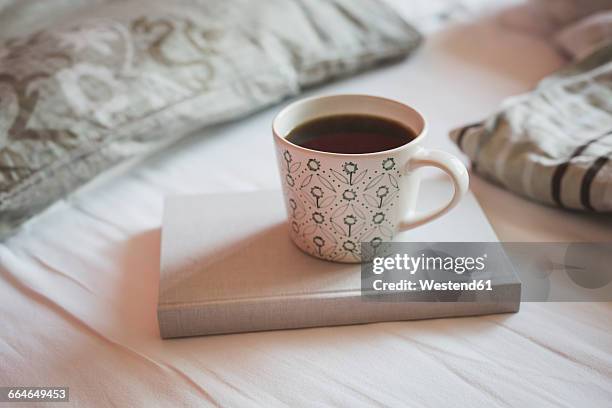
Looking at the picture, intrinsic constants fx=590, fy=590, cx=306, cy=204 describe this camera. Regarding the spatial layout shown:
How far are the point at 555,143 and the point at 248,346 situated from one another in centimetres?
31

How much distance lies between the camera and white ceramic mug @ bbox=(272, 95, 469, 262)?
1.26 feet

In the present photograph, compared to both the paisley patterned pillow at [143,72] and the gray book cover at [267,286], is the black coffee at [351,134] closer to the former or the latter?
the gray book cover at [267,286]

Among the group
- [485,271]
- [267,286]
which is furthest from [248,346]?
[485,271]

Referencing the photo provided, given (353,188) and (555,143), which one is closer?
(353,188)

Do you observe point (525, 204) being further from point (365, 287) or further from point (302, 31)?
point (302, 31)

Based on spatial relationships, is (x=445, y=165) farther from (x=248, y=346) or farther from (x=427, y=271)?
(x=248, y=346)

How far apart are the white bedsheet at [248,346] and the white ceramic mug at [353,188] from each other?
0.06m

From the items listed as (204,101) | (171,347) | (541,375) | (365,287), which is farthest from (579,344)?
(204,101)

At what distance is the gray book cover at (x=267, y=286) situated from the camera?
1.29ft

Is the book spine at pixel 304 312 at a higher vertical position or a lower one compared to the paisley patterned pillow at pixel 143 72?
lower

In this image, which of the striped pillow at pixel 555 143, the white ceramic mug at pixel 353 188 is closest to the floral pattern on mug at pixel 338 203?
the white ceramic mug at pixel 353 188

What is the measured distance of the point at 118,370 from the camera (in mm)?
379

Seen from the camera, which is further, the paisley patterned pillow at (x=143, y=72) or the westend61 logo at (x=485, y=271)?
the paisley patterned pillow at (x=143, y=72)

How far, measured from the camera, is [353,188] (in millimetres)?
389
